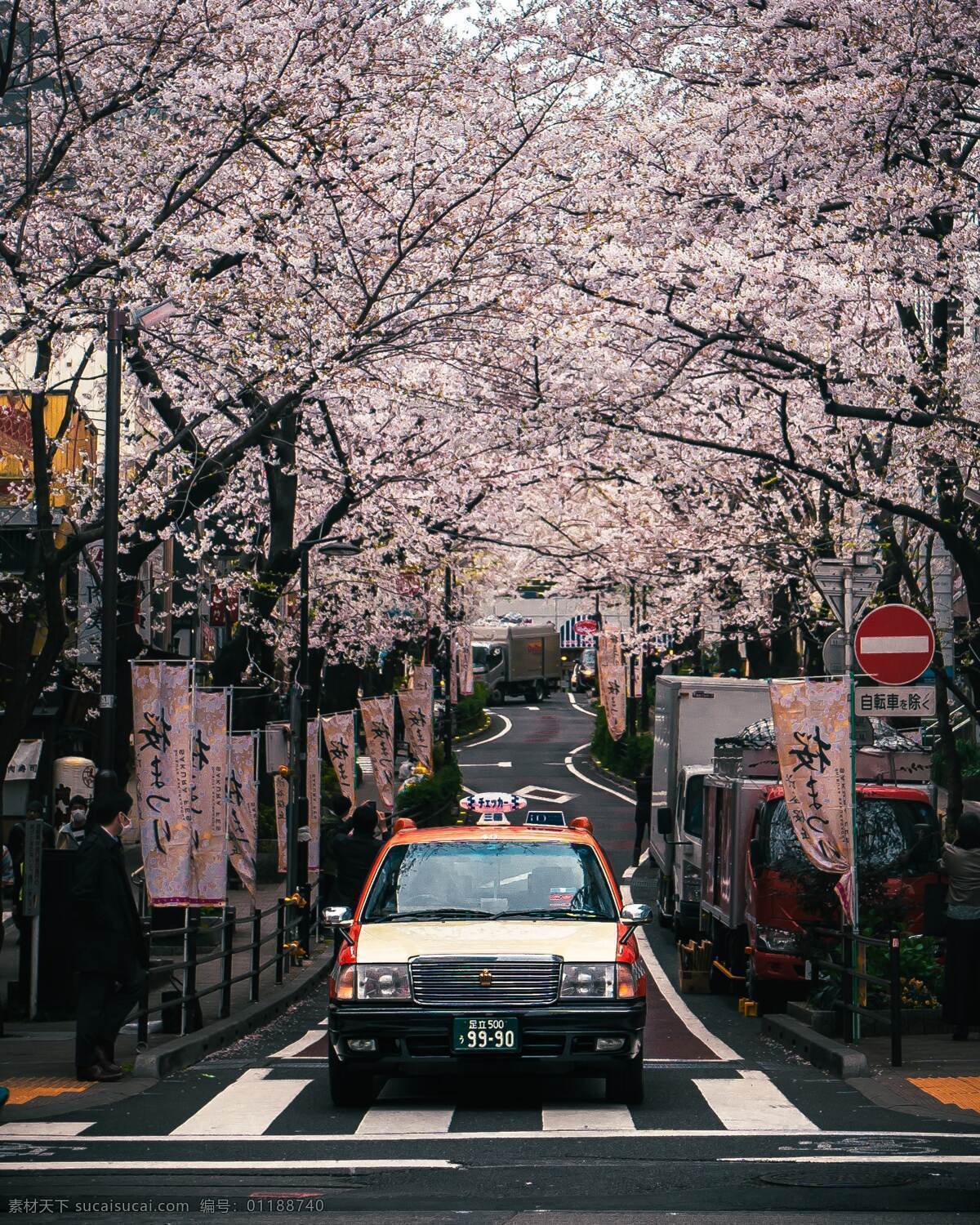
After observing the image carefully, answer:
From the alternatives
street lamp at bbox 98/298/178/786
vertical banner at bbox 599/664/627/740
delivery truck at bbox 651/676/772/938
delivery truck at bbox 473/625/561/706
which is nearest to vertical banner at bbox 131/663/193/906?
street lamp at bbox 98/298/178/786

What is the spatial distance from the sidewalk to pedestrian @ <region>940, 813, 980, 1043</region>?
5.76 metres

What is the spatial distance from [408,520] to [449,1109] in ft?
44.7

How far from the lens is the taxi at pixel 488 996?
9422mm

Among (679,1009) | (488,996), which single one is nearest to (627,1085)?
(488,996)

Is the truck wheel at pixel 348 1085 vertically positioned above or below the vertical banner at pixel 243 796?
below

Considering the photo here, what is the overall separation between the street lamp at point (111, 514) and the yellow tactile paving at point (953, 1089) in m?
6.48

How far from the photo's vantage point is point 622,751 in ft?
166

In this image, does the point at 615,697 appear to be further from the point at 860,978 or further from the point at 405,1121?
the point at 405,1121

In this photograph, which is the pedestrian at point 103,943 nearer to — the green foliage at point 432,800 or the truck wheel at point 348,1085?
the truck wheel at point 348,1085

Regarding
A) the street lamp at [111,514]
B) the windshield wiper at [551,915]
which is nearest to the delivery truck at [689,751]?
the street lamp at [111,514]

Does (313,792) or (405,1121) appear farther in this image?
(313,792)

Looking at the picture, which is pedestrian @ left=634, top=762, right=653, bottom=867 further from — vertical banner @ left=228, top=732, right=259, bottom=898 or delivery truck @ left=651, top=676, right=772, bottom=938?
vertical banner @ left=228, top=732, right=259, bottom=898

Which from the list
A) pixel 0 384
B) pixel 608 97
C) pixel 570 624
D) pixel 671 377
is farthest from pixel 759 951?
pixel 570 624

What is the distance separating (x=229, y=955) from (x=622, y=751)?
3675 cm
